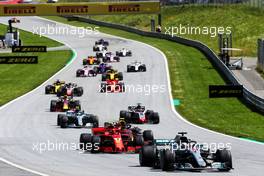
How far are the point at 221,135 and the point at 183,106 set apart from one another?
12.6 m

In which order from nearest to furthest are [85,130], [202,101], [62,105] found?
[85,130] < [62,105] < [202,101]

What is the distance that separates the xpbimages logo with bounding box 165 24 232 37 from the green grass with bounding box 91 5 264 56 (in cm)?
55

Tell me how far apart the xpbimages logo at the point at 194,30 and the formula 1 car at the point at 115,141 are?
72.8 meters

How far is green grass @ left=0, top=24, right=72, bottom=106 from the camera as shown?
5544 centimetres

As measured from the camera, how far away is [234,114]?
41906 millimetres

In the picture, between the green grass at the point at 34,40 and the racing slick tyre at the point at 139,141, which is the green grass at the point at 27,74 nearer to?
the green grass at the point at 34,40

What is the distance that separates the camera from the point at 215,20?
106 meters

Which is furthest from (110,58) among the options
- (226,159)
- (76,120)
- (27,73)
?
(226,159)

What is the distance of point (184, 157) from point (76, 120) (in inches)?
495

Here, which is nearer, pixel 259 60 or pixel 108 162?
pixel 108 162

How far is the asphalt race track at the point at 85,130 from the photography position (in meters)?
24.1

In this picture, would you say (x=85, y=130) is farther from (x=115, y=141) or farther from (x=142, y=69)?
(x=142, y=69)

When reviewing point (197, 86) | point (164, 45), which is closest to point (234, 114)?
point (197, 86)

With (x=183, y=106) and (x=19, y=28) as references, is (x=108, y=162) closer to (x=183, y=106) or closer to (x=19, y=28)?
(x=183, y=106)
